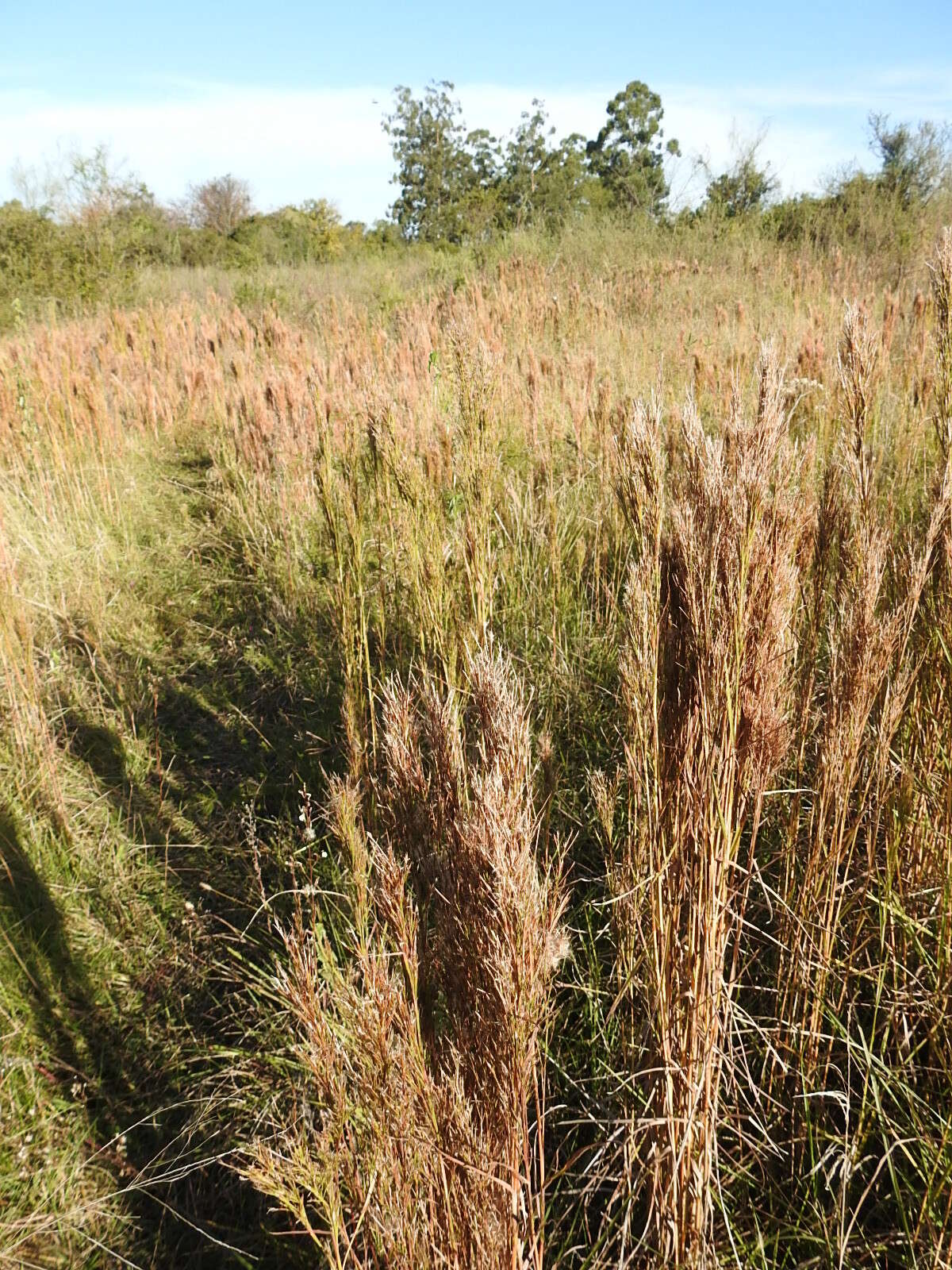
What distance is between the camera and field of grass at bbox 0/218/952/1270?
1.11 m

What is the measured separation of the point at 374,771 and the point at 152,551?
329 cm

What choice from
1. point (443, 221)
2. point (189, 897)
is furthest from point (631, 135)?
point (189, 897)

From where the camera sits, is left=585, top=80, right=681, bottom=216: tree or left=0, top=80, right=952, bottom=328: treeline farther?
left=585, top=80, right=681, bottom=216: tree

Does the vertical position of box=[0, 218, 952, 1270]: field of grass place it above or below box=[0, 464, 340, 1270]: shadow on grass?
above

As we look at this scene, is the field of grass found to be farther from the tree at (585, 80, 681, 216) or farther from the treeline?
the tree at (585, 80, 681, 216)

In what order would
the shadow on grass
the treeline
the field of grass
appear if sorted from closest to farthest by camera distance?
the field of grass < the shadow on grass < the treeline

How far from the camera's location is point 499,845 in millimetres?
918

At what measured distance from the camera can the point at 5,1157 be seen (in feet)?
6.75

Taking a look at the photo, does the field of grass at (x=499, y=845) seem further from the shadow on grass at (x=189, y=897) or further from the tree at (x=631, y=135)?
the tree at (x=631, y=135)

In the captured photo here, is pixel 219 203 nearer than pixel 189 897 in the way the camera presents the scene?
No

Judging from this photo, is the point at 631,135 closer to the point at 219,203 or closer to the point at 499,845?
the point at 219,203

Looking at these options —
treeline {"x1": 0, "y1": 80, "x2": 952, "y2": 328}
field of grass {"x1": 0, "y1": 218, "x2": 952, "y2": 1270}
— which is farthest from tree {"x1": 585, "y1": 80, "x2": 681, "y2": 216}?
field of grass {"x1": 0, "y1": 218, "x2": 952, "y2": 1270}

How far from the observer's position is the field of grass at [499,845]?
1107 mm

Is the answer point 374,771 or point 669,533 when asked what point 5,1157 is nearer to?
point 374,771
